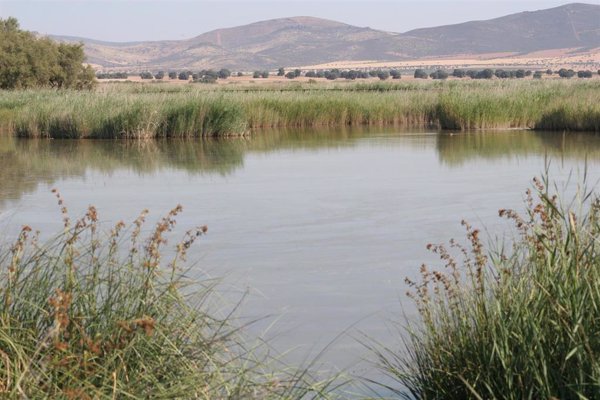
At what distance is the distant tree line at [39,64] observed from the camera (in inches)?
1232

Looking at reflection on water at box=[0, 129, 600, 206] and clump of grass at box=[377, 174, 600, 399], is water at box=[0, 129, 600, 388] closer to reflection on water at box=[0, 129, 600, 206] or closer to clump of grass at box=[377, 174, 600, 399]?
reflection on water at box=[0, 129, 600, 206]

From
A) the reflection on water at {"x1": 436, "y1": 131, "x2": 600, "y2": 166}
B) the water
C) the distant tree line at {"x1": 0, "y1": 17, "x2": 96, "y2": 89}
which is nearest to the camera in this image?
the water

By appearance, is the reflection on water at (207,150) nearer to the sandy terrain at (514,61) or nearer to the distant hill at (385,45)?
the sandy terrain at (514,61)

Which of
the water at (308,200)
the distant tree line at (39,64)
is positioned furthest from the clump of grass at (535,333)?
the distant tree line at (39,64)

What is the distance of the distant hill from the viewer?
5428 inches

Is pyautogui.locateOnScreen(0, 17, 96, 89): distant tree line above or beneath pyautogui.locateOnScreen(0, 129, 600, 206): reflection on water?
above

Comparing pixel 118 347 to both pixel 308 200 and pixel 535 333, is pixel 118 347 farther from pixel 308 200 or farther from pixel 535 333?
pixel 308 200

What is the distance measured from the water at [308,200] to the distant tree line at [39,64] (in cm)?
1242

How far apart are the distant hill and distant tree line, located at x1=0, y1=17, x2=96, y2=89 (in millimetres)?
95999

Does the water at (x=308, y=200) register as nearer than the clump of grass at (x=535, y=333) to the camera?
No

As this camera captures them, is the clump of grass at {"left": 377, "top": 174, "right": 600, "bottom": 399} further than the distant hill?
No

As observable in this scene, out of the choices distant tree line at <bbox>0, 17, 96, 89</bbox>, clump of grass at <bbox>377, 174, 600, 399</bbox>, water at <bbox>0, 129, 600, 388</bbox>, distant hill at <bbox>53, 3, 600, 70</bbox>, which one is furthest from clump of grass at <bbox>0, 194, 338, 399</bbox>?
distant hill at <bbox>53, 3, 600, 70</bbox>

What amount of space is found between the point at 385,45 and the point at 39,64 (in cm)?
11628

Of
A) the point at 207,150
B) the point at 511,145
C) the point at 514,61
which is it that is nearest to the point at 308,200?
the point at 207,150
